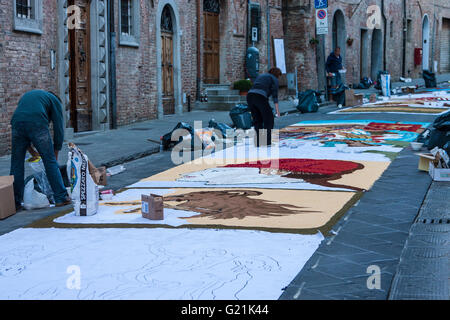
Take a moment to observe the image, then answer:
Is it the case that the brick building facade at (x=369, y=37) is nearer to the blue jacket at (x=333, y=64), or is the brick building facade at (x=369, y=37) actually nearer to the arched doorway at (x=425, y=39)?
the arched doorway at (x=425, y=39)

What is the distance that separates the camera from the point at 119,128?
16.0 meters

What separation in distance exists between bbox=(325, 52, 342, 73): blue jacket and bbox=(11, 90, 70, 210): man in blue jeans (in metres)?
17.0

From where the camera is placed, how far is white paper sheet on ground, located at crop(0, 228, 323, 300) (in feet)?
13.7

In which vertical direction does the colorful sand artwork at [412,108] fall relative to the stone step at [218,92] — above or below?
below

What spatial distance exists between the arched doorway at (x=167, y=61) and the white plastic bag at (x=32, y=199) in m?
11.9

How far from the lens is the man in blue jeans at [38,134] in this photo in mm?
7098

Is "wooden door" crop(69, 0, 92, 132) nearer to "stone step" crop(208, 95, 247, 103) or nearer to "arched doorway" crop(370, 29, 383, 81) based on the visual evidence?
"stone step" crop(208, 95, 247, 103)

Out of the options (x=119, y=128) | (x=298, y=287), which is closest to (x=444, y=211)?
(x=298, y=287)

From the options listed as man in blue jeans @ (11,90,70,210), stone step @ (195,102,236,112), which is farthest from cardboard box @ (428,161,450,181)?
stone step @ (195,102,236,112)

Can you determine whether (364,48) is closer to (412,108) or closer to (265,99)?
(412,108)

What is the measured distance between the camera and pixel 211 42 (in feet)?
72.4

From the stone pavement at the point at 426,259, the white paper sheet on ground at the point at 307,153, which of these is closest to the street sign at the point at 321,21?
the white paper sheet on ground at the point at 307,153
